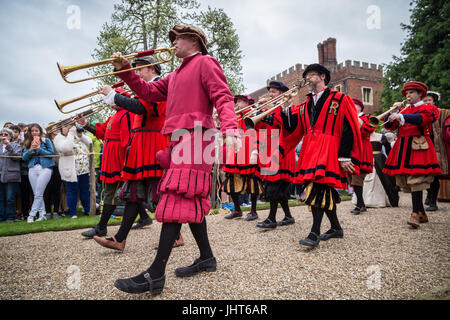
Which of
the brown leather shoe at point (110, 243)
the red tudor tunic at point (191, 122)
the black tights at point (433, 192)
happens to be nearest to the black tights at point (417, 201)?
the black tights at point (433, 192)

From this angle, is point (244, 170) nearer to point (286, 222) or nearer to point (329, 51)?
point (286, 222)

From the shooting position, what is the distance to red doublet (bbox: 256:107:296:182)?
4.36 metres

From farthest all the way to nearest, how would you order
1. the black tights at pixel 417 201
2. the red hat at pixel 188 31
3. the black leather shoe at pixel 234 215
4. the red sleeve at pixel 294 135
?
the black leather shoe at pixel 234 215, the black tights at pixel 417 201, the red sleeve at pixel 294 135, the red hat at pixel 188 31

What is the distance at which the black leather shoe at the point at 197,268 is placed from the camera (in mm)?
2400

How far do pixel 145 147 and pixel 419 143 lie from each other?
12.5ft

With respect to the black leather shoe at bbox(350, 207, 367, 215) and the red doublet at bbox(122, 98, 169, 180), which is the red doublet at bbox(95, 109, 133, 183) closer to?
the red doublet at bbox(122, 98, 169, 180)

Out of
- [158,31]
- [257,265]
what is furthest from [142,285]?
[158,31]

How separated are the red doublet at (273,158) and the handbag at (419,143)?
1.73m

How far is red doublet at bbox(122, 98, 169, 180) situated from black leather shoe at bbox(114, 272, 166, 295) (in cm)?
121

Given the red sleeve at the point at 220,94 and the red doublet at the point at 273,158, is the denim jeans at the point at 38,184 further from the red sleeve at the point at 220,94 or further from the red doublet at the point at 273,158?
the red sleeve at the point at 220,94

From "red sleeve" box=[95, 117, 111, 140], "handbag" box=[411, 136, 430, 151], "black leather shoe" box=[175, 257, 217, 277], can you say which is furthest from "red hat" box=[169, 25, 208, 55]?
"handbag" box=[411, 136, 430, 151]

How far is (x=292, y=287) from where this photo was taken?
2.14m

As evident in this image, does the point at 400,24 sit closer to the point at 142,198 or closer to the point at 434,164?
the point at 434,164

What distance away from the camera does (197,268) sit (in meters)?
2.45
